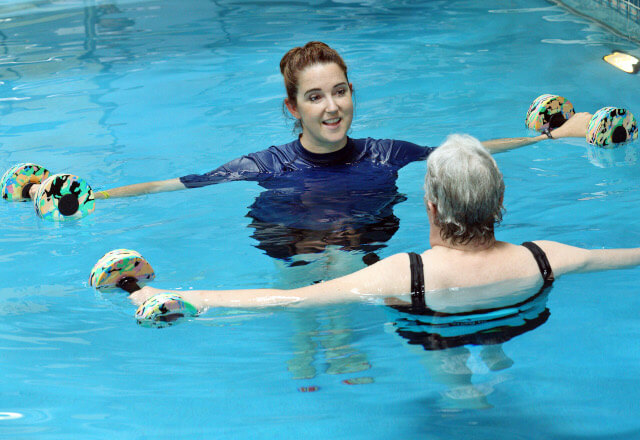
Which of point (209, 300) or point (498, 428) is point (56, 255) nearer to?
point (209, 300)

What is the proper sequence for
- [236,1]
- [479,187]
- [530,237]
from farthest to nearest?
1. [236,1]
2. [530,237]
3. [479,187]

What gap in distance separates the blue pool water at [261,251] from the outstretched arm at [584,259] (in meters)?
0.48

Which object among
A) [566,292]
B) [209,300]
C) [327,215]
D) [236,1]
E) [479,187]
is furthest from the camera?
[236,1]

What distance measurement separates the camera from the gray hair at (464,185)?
3.07 m

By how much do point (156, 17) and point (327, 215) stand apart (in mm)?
10469

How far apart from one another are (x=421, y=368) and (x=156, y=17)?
11.9 metres

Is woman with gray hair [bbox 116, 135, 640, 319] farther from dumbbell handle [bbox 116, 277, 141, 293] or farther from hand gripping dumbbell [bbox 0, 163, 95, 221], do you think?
hand gripping dumbbell [bbox 0, 163, 95, 221]

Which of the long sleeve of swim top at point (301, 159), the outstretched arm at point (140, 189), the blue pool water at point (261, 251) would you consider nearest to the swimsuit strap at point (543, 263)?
the blue pool water at point (261, 251)

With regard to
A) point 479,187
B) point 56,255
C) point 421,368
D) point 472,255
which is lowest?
point 56,255

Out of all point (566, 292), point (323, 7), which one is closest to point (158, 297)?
point (566, 292)

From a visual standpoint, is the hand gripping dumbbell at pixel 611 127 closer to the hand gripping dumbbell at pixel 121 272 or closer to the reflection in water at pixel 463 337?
the reflection in water at pixel 463 337

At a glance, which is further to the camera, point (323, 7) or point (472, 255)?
point (323, 7)

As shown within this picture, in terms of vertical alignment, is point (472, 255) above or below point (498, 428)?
above

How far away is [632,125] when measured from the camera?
6520mm
